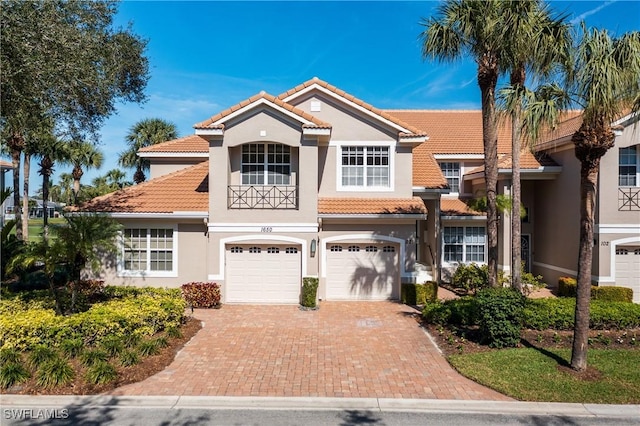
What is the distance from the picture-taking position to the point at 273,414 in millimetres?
6898

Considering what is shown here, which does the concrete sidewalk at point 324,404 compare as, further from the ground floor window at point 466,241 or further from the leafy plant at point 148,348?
the ground floor window at point 466,241

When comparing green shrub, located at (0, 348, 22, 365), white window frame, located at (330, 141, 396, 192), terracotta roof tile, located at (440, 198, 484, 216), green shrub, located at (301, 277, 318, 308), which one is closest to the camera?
green shrub, located at (0, 348, 22, 365)

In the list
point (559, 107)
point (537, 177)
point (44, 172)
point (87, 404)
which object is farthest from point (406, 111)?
point (44, 172)

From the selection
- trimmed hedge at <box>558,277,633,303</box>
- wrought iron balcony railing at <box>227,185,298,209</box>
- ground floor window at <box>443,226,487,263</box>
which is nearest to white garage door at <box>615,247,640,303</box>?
trimmed hedge at <box>558,277,633,303</box>

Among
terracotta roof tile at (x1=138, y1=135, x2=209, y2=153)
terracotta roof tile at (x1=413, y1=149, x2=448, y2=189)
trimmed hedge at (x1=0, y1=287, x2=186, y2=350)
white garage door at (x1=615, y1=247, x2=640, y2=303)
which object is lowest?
trimmed hedge at (x1=0, y1=287, x2=186, y2=350)

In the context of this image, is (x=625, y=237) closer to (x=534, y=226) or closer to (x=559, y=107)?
(x=534, y=226)

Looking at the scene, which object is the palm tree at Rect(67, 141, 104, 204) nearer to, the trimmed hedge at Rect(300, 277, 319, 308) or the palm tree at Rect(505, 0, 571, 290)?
the trimmed hedge at Rect(300, 277, 319, 308)

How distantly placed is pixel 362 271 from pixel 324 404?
848cm

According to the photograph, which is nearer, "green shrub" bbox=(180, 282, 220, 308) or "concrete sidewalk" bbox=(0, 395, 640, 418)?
"concrete sidewalk" bbox=(0, 395, 640, 418)

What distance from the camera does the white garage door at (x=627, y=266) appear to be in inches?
622

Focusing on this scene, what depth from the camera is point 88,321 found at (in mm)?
9414

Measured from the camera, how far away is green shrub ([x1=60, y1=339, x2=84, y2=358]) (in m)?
8.63

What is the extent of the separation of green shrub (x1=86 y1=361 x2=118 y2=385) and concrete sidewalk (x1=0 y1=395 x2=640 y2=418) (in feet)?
1.43

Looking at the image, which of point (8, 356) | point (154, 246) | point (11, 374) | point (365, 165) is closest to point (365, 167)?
point (365, 165)
